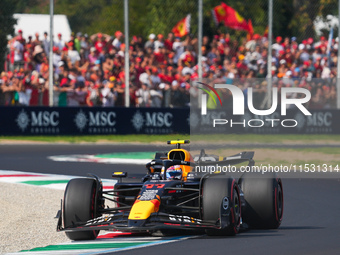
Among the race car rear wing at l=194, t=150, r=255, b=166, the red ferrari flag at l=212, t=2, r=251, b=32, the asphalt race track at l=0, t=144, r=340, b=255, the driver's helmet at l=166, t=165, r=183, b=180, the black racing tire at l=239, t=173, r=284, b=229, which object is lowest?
the asphalt race track at l=0, t=144, r=340, b=255

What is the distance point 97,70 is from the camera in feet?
81.6

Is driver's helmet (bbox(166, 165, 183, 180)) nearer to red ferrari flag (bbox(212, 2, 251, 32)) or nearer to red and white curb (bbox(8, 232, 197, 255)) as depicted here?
red and white curb (bbox(8, 232, 197, 255))

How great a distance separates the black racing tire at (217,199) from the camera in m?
8.08

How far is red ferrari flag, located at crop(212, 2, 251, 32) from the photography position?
2730 centimetres

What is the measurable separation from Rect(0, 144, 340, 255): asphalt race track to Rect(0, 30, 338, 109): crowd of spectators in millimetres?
5536

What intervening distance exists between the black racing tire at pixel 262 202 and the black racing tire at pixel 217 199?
708mm

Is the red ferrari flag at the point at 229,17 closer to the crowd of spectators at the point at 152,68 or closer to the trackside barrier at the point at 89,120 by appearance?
the crowd of spectators at the point at 152,68

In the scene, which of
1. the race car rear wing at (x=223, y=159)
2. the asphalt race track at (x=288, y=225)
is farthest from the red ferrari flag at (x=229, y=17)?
the race car rear wing at (x=223, y=159)

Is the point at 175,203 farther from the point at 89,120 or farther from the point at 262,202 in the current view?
the point at 89,120

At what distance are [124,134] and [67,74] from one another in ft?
8.35

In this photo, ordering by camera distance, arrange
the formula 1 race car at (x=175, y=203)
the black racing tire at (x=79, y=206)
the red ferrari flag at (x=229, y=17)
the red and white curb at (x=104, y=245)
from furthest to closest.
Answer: the red ferrari flag at (x=229, y=17), the black racing tire at (x=79, y=206), the formula 1 race car at (x=175, y=203), the red and white curb at (x=104, y=245)

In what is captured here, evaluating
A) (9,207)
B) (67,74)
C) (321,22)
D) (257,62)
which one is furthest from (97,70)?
(9,207)

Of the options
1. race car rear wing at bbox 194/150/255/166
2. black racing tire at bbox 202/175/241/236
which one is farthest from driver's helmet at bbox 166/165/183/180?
black racing tire at bbox 202/175/241/236

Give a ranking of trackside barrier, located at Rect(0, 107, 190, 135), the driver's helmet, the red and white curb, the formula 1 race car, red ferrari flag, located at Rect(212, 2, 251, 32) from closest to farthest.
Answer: the red and white curb
the formula 1 race car
the driver's helmet
trackside barrier, located at Rect(0, 107, 190, 135)
red ferrari flag, located at Rect(212, 2, 251, 32)
